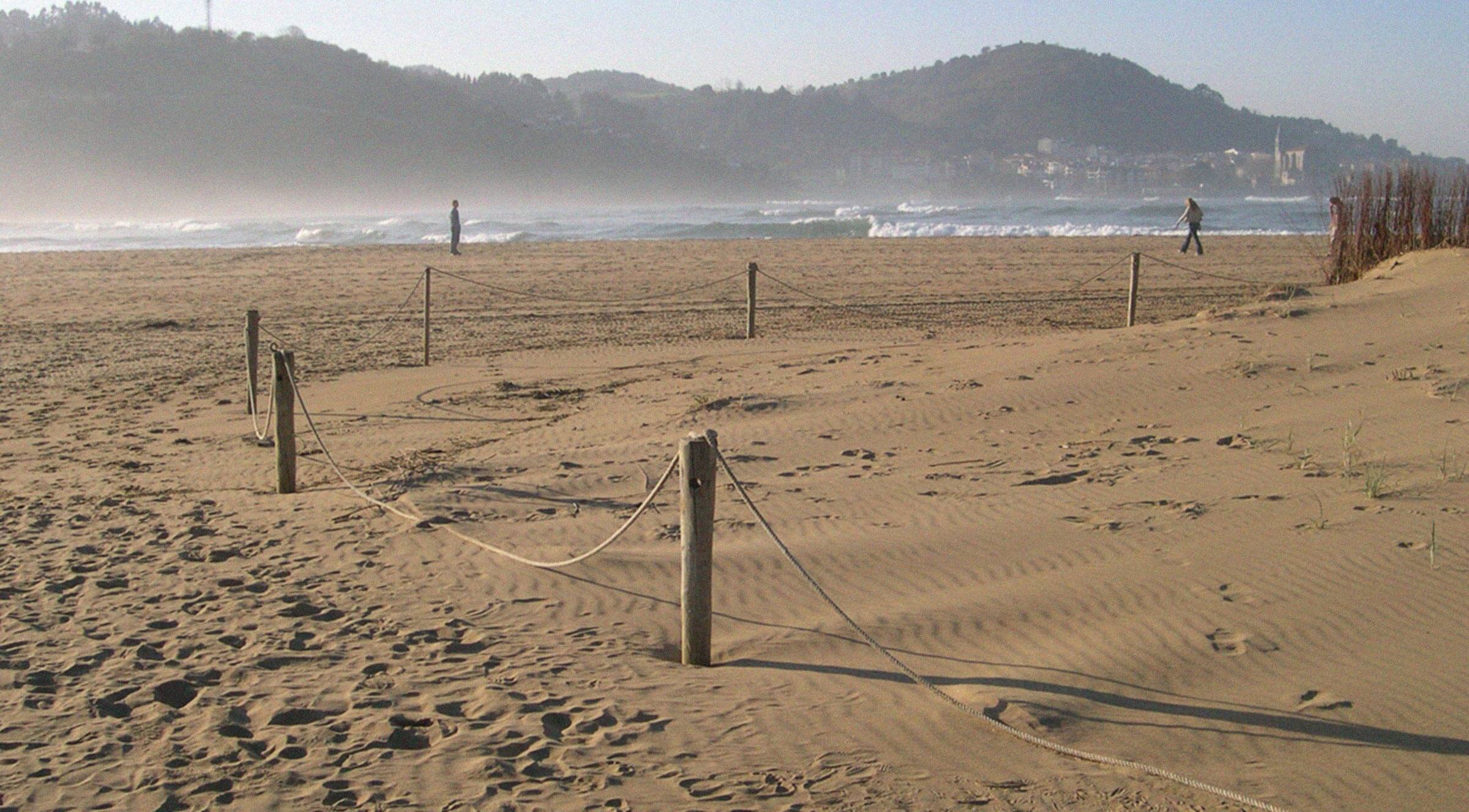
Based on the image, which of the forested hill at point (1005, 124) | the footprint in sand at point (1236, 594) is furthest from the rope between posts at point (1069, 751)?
the forested hill at point (1005, 124)

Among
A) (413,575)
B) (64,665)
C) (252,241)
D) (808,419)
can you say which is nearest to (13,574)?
(64,665)

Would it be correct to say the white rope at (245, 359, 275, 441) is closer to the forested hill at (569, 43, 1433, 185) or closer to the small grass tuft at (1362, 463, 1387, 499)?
the small grass tuft at (1362, 463, 1387, 499)

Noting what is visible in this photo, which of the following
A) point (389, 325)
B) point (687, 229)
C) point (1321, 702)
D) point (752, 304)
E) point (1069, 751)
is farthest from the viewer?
point (687, 229)

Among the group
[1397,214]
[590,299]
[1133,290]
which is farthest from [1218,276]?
[590,299]

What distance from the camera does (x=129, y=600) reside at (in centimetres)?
580

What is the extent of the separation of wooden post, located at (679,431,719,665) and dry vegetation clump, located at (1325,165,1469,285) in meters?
13.6

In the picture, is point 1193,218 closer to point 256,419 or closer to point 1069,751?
point 256,419

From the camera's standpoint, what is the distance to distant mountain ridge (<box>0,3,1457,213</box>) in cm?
10319

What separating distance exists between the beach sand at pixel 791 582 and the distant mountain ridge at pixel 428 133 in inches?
3671

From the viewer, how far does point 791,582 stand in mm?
6195

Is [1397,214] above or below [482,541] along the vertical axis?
above

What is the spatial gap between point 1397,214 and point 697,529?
14.3 m

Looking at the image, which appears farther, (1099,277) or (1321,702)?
(1099,277)

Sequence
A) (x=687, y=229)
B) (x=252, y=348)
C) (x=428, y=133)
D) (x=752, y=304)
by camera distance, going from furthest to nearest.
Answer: (x=428, y=133)
(x=687, y=229)
(x=752, y=304)
(x=252, y=348)
